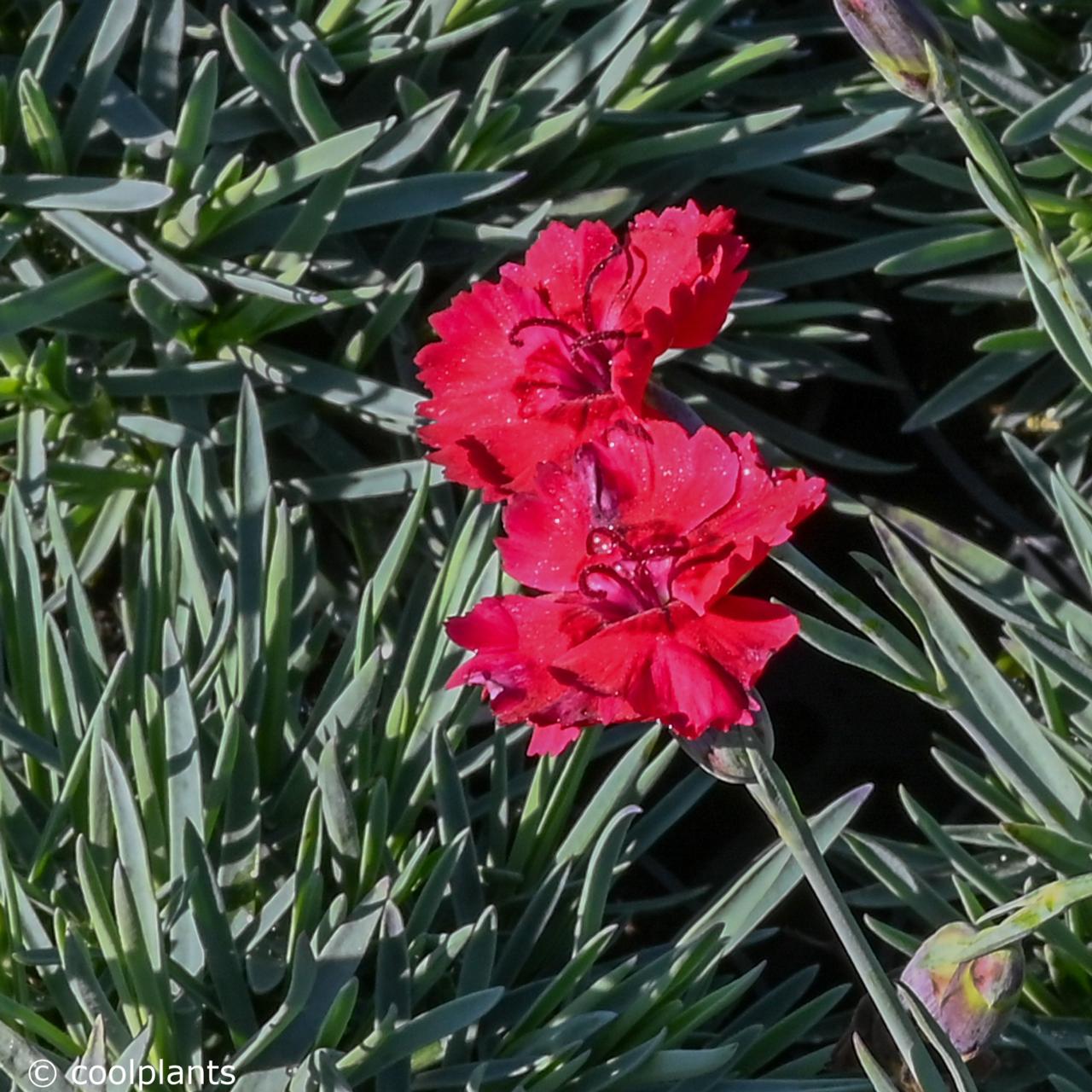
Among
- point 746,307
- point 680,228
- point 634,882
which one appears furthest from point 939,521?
point 680,228

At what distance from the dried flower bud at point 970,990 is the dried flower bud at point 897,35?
37cm

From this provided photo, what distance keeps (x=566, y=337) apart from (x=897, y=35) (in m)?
0.19

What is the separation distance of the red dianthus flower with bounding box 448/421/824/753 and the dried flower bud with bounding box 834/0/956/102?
0.17 m

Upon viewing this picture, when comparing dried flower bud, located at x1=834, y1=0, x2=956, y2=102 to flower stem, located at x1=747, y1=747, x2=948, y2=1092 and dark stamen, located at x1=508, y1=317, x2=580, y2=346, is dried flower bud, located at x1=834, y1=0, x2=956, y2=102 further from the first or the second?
flower stem, located at x1=747, y1=747, x2=948, y2=1092

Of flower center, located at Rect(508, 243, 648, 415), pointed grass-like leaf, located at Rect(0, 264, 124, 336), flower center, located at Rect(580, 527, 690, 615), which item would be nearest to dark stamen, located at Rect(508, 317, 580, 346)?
flower center, located at Rect(508, 243, 648, 415)

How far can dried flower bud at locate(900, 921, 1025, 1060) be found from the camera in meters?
0.63

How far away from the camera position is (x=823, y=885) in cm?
55

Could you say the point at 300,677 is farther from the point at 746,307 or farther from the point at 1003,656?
the point at 1003,656

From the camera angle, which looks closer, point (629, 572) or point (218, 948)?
point (629, 572)

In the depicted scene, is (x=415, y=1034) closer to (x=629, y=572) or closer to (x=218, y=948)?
(x=218, y=948)

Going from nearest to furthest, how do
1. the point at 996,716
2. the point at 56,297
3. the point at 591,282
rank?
1. the point at 591,282
2. the point at 996,716
3. the point at 56,297

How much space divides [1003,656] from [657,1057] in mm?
612

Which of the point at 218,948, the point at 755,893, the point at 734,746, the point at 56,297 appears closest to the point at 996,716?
the point at 755,893

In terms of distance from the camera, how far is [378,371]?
3.74 ft
